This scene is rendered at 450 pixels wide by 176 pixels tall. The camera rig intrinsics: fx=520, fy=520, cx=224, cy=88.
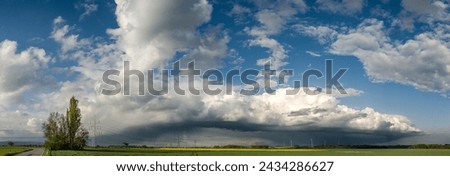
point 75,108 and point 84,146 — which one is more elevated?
point 75,108

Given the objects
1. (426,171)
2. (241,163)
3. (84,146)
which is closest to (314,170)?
(241,163)

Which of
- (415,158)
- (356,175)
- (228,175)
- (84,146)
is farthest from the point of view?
(84,146)

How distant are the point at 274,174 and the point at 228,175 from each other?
2.60 meters

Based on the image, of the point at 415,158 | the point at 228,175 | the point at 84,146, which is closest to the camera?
the point at 228,175

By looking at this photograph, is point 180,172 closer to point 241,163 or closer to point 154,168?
point 154,168

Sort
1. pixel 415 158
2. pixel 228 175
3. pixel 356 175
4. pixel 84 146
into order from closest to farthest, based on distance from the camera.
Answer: pixel 228 175 → pixel 356 175 → pixel 415 158 → pixel 84 146

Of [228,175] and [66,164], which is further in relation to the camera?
[66,164]

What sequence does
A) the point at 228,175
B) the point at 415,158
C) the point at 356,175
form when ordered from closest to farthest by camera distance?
the point at 228,175
the point at 356,175
the point at 415,158

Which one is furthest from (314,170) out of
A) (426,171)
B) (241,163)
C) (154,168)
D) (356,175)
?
(154,168)

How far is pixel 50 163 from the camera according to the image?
1151 inches

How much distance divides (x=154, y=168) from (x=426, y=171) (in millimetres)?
14655

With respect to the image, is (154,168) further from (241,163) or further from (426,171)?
(426,171)

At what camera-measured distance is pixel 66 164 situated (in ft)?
95.9

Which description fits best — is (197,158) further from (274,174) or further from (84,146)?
(84,146)
